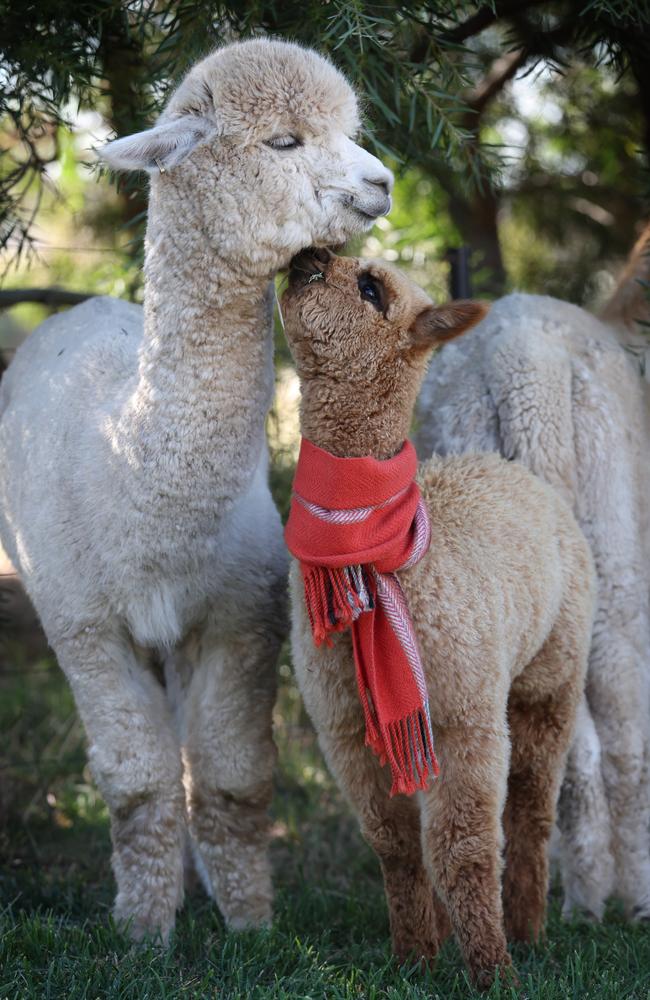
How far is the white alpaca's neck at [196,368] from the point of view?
2.55 metres

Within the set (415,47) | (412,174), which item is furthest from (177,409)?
(412,174)

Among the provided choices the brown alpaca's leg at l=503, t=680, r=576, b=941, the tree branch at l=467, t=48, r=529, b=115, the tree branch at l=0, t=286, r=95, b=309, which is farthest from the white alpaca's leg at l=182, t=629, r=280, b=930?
the tree branch at l=467, t=48, r=529, b=115

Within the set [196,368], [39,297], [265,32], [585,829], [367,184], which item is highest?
[265,32]

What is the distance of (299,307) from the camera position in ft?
8.18

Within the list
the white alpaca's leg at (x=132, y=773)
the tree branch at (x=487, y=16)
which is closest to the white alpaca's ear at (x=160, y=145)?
the white alpaca's leg at (x=132, y=773)

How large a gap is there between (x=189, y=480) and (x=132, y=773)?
28.9 inches

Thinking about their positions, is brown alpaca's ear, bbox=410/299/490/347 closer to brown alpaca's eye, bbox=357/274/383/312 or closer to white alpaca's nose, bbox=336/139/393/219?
brown alpaca's eye, bbox=357/274/383/312

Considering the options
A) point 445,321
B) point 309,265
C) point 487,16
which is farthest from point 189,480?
point 487,16

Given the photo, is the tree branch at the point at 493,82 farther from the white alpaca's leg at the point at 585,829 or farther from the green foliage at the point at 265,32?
the white alpaca's leg at the point at 585,829

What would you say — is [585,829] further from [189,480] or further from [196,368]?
[196,368]

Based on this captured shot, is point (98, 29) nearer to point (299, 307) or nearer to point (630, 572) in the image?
point (299, 307)

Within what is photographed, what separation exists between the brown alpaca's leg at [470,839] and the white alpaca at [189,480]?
2.17ft

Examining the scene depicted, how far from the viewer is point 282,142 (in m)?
2.50

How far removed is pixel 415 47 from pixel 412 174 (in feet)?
6.95
